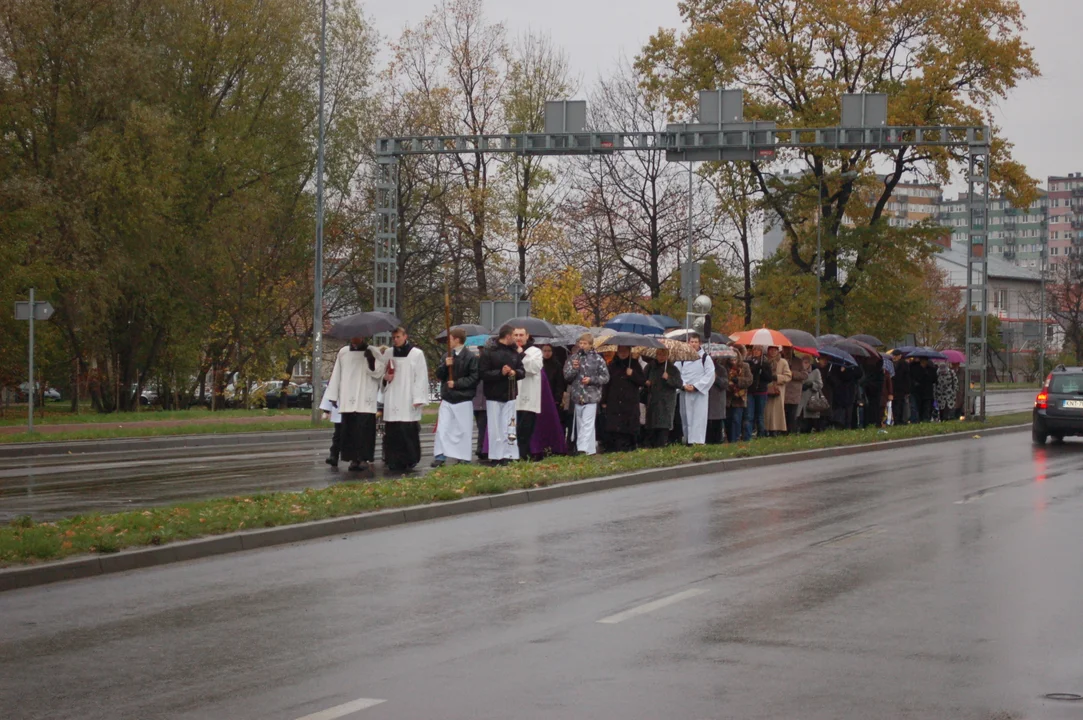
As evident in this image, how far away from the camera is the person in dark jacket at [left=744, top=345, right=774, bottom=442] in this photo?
25969 mm

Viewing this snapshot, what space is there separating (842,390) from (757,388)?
5.24m

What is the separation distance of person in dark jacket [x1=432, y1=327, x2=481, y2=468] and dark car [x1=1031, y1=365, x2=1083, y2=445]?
13355 mm

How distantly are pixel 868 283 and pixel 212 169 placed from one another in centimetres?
2137

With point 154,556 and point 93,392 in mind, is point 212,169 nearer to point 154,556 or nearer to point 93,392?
point 93,392

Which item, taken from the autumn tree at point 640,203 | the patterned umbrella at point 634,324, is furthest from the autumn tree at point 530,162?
the patterned umbrella at point 634,324

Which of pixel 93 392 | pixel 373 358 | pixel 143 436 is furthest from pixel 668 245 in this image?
pixel 373 358

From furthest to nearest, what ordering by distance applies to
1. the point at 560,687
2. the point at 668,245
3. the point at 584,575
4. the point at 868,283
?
the point at 668,245 < the point at 868,283 < the point at 584,575 < the point at 560,687

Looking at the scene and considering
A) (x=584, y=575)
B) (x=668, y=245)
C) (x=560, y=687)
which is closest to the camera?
(x=560, y=687)

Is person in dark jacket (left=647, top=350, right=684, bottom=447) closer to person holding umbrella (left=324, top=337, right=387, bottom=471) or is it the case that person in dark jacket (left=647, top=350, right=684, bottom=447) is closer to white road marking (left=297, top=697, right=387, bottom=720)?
person holding umbrella (left=324, top=337, right=387, bottom=471)

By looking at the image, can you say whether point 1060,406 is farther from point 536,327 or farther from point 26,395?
point 26,395

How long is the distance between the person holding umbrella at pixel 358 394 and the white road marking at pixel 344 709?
42.3 ft

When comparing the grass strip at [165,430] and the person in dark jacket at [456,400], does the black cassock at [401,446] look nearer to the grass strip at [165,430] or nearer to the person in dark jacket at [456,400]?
the person in dark jacket at [456,400]

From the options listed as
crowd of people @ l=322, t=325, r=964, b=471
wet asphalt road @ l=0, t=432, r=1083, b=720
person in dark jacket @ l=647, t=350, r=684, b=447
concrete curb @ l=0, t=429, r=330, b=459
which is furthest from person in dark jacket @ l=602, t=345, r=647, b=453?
concrete curb @ l=0, t=429, r=330, b=459

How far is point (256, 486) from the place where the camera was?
17312mm
